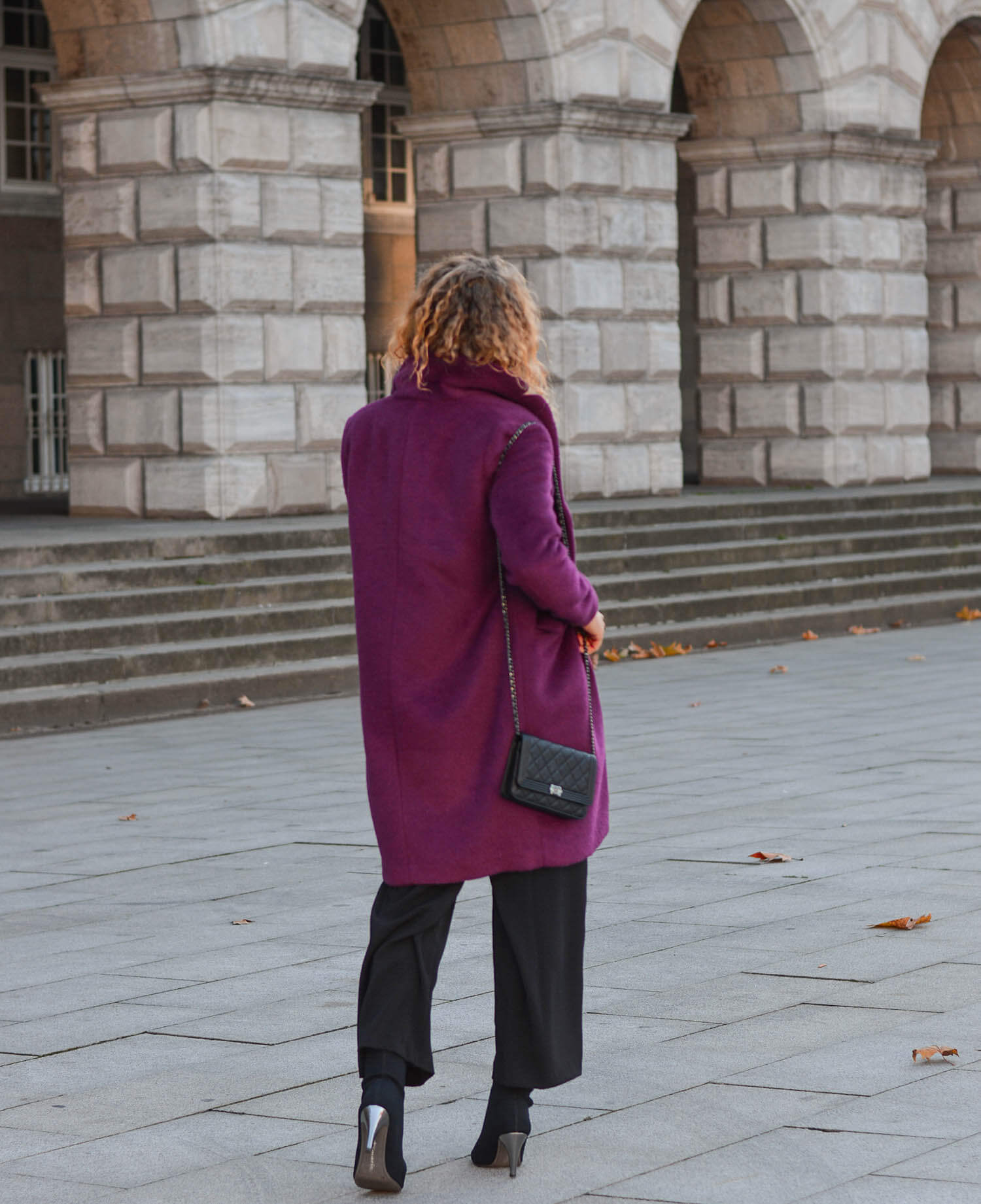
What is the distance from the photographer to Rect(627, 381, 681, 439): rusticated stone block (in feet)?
60.8

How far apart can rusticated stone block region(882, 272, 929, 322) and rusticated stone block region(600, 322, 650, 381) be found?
12.4 ft

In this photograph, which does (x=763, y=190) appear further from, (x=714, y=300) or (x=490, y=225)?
(x=490, y=225)

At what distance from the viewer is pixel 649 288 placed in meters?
18.6

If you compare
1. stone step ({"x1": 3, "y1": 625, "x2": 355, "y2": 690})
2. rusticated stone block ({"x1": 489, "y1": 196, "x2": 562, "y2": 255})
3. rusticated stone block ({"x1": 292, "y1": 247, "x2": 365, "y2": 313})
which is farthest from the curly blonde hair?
rusticated stone block ({"x1": 489, "y1": 196, "x2": 562, "y2": 255})

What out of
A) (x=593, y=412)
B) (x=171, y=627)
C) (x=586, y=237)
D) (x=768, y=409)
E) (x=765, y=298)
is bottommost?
(x=171, y=627)

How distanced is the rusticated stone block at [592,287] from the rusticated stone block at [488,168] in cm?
78

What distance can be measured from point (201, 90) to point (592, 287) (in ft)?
13.6

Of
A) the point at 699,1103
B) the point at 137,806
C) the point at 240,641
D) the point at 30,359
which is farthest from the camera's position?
the point at 30,359

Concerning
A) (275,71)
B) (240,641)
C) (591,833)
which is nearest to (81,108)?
(275,71)

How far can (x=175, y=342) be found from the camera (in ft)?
50.9

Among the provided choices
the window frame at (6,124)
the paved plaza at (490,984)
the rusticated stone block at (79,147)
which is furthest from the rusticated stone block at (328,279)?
the paved plaza at (490,984)

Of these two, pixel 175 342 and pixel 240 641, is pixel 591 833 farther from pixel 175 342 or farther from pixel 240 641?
pixel 175 342

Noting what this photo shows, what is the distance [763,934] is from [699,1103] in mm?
1689

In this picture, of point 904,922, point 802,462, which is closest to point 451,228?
point 802,462
